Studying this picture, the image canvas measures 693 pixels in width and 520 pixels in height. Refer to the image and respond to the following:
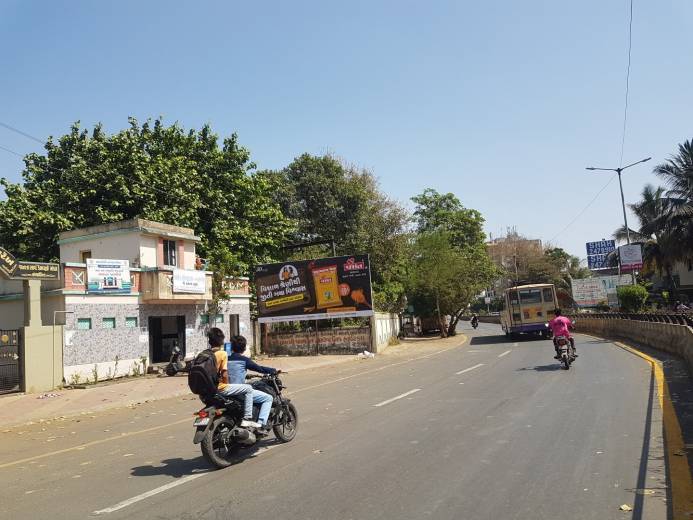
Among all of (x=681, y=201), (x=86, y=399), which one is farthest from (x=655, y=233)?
(x=86, y=399)

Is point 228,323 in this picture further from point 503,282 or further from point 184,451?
point 503,282

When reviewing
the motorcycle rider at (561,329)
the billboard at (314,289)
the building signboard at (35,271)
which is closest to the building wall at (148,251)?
the building signboard at (35,271)

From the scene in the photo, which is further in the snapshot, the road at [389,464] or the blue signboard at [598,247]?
the blue signboard at [598,247]

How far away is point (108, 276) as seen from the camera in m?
21.9

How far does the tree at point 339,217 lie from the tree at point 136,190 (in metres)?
10.5

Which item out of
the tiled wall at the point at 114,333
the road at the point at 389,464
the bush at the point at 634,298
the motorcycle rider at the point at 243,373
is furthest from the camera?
the bush at the point at 634,298

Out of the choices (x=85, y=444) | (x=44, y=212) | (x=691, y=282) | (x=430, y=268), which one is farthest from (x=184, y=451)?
(x=691, y=282)

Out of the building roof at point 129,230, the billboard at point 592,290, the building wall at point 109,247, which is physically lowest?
the billboard at point 592,290

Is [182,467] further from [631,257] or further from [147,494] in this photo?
[631,257]

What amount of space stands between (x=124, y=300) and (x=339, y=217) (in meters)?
25.8

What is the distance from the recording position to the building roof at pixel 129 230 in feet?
79.6

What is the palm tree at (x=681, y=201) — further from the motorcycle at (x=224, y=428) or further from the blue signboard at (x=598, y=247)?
the motorcycle at (x=224, y=428)

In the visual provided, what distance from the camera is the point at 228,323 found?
96.4 ft

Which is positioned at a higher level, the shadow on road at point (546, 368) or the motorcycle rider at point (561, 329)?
the motorcycle rider at point (561, 329)
